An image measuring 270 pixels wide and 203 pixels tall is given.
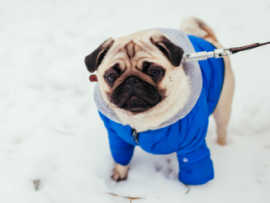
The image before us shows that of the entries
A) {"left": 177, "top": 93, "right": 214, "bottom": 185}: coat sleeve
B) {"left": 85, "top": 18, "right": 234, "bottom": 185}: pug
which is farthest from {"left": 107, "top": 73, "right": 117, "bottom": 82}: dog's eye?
{"left": 177, "top": 93, "right": 214, "bottom": 185}: coat sleeve

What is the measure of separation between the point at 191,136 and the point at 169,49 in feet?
2.06

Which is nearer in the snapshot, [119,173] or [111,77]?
[111,77]

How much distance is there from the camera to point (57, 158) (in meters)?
2.14

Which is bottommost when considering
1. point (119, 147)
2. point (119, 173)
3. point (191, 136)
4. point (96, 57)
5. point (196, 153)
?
point (119, 173)

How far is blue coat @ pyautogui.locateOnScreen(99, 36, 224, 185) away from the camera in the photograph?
1.61m

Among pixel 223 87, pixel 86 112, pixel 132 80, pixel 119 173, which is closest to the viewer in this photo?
pixel 132 80

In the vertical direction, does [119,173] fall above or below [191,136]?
below

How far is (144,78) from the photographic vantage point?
1.40 meters

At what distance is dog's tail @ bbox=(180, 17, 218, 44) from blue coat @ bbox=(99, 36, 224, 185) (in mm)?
271

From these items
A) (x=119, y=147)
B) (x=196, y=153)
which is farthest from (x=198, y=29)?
(x=119, y=147)

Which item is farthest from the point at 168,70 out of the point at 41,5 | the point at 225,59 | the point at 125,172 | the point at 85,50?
the point at 41,5

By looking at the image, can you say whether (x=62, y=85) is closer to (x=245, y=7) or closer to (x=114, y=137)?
(x=114, y=137)

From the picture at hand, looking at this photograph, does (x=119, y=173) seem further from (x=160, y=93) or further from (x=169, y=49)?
(x=169, y=49)

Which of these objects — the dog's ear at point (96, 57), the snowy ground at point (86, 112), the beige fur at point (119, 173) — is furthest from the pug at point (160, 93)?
the snowy ground at point (86, 112)
